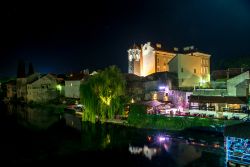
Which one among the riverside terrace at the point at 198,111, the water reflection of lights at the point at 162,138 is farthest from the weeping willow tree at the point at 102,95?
the water reflection of lights at the point at 162,138

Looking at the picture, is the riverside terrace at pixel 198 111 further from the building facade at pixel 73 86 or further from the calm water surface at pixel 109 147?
the building facade at pixel 73 86

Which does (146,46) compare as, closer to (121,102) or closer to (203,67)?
(203,67)

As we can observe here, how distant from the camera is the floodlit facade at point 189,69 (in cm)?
5714

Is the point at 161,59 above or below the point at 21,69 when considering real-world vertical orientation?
below

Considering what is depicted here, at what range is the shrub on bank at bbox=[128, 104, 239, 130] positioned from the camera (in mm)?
33834

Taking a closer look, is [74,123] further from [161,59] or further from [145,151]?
[161,59]

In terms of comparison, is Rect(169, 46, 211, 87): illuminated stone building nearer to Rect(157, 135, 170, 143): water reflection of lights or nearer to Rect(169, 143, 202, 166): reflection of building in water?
Rect(157, 135, 170, 143): water reflection of lights

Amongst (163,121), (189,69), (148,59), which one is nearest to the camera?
(163,121)

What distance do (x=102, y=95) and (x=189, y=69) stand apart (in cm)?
2399

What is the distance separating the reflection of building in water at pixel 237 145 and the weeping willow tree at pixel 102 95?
79.2ft

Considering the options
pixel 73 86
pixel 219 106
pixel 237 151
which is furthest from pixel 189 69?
pixel 237 151

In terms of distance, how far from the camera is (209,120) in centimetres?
3381

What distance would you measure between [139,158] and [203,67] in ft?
138

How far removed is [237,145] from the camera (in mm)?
22219
